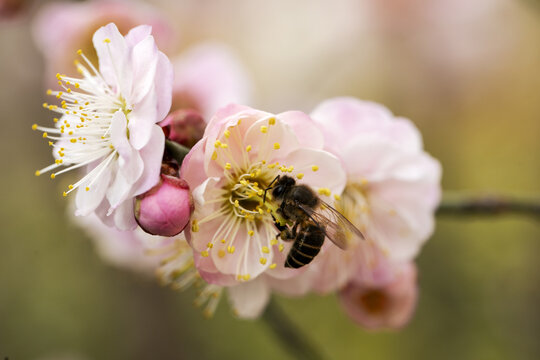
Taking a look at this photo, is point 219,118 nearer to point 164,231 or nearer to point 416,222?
point 164,231

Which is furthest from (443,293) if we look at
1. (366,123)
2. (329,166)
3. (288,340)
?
(329,166)

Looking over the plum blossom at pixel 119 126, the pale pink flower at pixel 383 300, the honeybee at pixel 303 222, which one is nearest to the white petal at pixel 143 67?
the plum blossom at pixel 119 126

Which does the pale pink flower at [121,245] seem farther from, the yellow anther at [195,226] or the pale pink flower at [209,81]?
the yellow anther at [195,226]

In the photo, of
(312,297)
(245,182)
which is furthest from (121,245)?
(312,297)

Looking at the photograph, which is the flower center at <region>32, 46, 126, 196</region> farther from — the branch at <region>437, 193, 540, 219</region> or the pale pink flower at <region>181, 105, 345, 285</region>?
the branch at <region>437, 193, 540, 219</region>

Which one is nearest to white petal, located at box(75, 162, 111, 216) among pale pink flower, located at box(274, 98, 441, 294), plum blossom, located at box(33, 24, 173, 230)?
plum blossom, located at box(33, 24, 173, 230)
